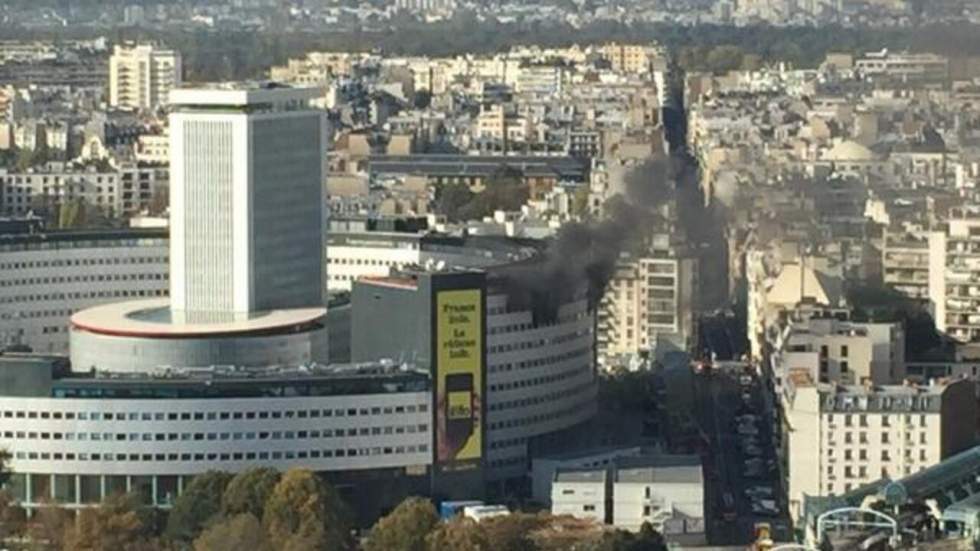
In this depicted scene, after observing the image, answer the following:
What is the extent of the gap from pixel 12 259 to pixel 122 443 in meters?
5.84

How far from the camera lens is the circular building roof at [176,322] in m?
26.4

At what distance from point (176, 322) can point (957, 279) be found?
6.48 metres

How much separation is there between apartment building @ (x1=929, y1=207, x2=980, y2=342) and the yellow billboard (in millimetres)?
5045

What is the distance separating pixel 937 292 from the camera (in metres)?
29.8

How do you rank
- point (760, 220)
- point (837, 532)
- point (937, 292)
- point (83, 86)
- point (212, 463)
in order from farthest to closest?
point (83, 86) → point (760, 220) → point (937, 292) → point (212, 463) → point (837, 532)

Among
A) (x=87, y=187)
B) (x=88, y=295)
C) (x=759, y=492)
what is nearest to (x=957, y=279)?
(x=759, y=492)

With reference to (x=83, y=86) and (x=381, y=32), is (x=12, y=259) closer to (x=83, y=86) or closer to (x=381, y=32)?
(x=83, y=86)

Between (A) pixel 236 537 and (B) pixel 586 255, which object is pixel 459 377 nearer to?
(B) pixel 586 255

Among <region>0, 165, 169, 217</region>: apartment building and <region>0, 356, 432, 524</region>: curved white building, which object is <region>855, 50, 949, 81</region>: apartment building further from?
<region>0, 165, 169, 217</region>: apartment building

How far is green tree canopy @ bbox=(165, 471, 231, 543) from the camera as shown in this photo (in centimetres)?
2280

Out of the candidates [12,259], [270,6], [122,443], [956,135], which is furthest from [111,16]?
[122,443]

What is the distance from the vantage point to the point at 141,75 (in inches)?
2248

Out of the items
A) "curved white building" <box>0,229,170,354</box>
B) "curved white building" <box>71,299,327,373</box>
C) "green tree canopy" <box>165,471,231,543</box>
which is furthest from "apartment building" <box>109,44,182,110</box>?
"green tree canopy" <box>165,471,231,543</box>

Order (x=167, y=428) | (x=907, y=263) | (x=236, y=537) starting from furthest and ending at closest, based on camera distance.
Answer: (x=907, y=263) < (x=167, y=428) < (x=236, y=537)
